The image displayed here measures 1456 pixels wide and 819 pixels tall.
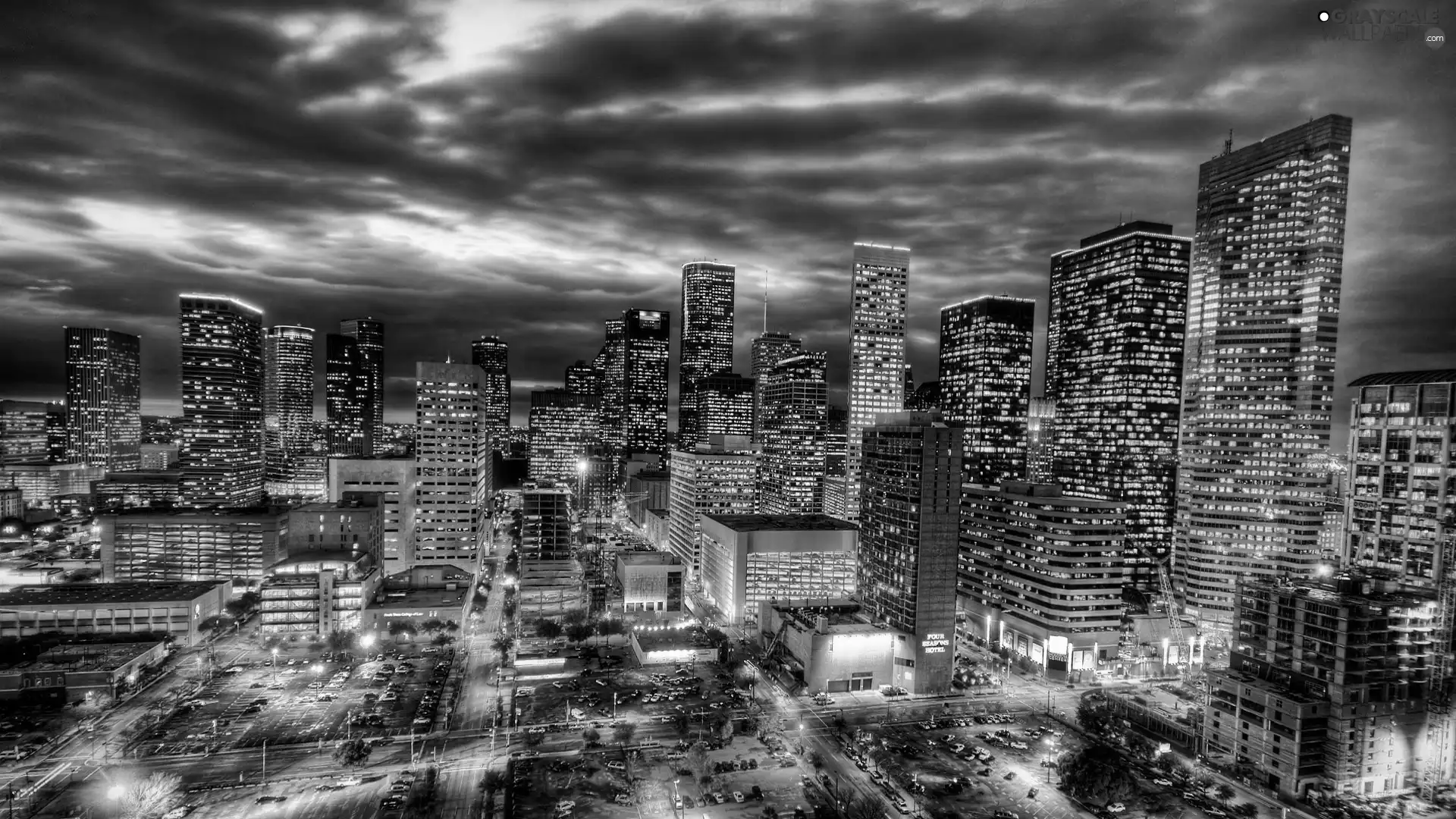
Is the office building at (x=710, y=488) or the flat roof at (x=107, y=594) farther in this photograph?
the office building at (x=710, y=488)

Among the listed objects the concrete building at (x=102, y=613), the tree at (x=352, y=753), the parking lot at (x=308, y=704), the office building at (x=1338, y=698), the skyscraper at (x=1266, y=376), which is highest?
the skyscraper at (x=1266, y=376)

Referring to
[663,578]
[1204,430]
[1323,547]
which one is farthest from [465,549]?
[1323,547]

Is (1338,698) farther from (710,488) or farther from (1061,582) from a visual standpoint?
(710,488)

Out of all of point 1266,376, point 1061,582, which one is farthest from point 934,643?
point 1266,376

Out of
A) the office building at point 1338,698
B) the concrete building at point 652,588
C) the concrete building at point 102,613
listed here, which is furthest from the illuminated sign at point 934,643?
the concrete building at point 102,613

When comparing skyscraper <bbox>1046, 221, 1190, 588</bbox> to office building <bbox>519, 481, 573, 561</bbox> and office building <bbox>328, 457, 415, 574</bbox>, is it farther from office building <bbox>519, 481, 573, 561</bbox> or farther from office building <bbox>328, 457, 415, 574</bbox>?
office building <bbox>328, 457, 415, 574</bbox>

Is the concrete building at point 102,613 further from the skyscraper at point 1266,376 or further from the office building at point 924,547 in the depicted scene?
the skyscraper at point 1266,376

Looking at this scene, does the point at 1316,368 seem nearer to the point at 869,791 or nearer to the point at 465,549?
the point at 869,791
